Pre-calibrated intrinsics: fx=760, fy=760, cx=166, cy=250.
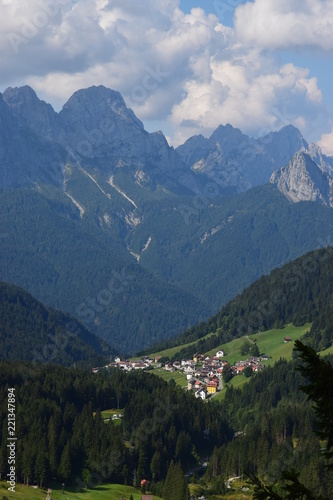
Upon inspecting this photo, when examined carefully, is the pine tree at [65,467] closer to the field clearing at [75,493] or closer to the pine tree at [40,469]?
the field clearing at [75,493]

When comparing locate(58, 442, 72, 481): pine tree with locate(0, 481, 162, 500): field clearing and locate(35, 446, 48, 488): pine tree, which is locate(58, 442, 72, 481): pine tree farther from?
locate(35, 446, 48, 488): pine tree

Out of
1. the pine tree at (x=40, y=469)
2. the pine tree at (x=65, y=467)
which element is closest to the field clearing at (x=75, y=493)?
the pine tree at (x=40, y=469)

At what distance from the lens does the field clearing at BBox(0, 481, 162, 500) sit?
105 meters

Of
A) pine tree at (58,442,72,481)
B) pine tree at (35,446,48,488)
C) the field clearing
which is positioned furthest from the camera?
pine tree at (58,442,72,481)

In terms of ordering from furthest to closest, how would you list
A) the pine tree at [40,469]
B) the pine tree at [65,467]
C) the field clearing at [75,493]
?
1. the pine tree at [65,467]
2. the pine tree at [40,469]
3. the field clearing at [75,493]

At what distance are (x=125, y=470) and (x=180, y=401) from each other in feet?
119

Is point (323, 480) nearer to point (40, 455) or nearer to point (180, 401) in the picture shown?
point (40, 455)

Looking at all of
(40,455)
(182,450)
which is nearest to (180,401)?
(182,450)

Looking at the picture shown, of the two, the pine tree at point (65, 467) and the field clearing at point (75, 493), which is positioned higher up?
the pine tree at point (65, 467)

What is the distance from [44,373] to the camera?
162 meters

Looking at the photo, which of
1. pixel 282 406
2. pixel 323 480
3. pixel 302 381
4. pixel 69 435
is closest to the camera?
pixel 323 480

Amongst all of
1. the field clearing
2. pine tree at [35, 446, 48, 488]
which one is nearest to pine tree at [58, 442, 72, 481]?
the field clearing

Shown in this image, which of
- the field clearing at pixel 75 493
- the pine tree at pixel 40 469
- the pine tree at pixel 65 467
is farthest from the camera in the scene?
the pine tree at pixel 65 467

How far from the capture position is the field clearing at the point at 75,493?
4141 inches
